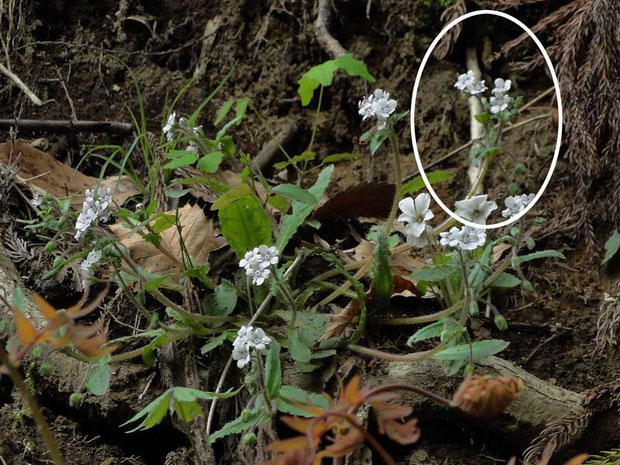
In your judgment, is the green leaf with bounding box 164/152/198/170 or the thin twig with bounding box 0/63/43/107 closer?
the green leaf with bounding box 164/152/198/170

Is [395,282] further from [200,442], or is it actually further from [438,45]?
[438,45]

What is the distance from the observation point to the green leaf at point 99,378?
5.84 ft

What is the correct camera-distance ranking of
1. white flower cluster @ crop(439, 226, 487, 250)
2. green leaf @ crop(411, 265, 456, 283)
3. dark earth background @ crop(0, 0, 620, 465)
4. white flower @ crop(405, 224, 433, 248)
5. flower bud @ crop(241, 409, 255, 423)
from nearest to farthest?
flower bud @ crop(241, 409, 255, 423)
white flower cluster @ crop(439, 226, 487, 250)
white flower @ crop(405, 224, 433, 248)
green leaf @ crop(411, 265, 456, 283)
dark earth background @ crop(0, 0, 620, 465)

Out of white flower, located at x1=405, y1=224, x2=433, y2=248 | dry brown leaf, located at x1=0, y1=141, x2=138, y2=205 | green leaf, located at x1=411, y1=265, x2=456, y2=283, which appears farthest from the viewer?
dry brown leaf, located at x1=0, y1=141, x2=138, y2=205

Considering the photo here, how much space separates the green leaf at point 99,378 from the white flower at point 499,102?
1.12 meters

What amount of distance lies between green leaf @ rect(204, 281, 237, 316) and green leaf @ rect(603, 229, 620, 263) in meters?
1.21

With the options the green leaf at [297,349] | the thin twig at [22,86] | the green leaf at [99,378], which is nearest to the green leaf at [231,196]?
the green leaf at [297,349]

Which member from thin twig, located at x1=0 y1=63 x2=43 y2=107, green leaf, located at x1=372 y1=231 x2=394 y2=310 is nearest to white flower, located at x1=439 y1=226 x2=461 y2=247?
green leaf, located at x1=372 y1=231 x2=394 y2=310

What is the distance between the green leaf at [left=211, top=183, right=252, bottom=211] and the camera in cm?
206

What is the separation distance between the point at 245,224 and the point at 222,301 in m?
0.23

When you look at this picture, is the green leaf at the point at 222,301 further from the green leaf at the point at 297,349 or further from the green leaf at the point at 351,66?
the green leaf at the point at 351,66

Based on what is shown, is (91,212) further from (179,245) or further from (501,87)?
(501,87)

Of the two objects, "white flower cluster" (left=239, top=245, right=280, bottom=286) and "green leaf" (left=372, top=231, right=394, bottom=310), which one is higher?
"white flower cluster" (left=239, top=245, right=280, bottom=286)

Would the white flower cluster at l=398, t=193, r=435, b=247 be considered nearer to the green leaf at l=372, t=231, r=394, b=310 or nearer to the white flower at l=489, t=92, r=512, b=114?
the green leaf at l=372, t=231, r=394, b=310
